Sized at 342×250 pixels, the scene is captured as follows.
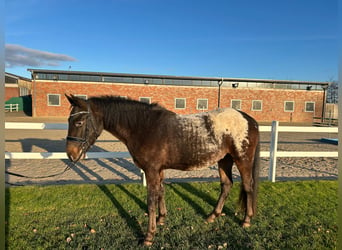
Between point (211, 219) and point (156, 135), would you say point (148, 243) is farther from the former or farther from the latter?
point (156, 135)

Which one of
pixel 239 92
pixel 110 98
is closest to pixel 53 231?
pixel 110 98

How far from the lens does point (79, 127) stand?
2.76 meters

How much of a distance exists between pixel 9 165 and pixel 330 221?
8.25m

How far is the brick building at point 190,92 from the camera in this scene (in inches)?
929

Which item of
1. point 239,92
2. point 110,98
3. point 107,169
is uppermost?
point 239,92

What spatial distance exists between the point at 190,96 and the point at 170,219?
2258cm

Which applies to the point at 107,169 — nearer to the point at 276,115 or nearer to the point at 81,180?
the point at 81,180

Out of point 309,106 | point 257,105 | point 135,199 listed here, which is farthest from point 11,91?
point 309,106

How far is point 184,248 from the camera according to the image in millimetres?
2707

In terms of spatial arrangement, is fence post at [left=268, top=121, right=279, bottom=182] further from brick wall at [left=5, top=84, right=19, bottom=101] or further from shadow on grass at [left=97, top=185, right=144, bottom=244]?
brick wall at [left=5, top=84, right=19, bottom=101]

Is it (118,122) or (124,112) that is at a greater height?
(124,112)

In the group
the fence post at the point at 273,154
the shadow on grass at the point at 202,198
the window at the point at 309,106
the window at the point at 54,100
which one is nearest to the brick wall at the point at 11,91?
the window at the point at 54,100

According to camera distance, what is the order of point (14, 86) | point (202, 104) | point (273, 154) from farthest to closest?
point (14, 86) → point (202, 104) → point (273, 154)

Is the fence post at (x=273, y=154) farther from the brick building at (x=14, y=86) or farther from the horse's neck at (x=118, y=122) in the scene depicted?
the brick building at (x=14, y=86)
